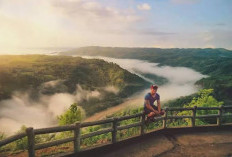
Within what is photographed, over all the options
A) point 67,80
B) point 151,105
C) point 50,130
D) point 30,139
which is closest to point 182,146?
point 151,105

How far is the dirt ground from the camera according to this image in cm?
871

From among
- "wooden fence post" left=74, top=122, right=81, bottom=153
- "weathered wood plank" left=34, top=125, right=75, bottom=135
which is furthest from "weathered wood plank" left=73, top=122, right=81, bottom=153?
"weathered wood plank" left=34, top=125, right=75, bottom=135

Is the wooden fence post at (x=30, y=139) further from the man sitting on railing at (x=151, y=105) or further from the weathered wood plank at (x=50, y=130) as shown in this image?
the man sitting on railing at (x=151, y=105)

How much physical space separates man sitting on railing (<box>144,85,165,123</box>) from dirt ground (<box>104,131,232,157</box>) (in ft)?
3.46

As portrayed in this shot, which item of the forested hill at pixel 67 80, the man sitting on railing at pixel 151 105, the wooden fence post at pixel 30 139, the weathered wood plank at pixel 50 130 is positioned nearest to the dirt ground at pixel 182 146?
the man sitting on railing at pixel 151 105

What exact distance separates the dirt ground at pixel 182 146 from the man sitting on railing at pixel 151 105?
1.05 m

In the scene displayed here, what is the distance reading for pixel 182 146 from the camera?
9531 mm

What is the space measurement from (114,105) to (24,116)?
51556 millimetres

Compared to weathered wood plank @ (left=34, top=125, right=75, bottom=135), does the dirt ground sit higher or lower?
lower

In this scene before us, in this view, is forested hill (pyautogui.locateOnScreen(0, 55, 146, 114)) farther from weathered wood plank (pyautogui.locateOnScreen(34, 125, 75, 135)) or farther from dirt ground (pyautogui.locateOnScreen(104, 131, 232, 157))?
weathered wood plank (pyautogui.locateOnScreen(34, 125, 75, 135))

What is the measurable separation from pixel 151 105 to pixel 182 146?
200 centimetres

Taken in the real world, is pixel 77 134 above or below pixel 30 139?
below

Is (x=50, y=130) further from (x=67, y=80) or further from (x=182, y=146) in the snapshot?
(x=67, y=80)

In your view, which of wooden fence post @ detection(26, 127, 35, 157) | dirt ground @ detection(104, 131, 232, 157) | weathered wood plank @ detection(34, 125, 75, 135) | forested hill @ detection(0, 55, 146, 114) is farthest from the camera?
forested hill @ detection(0, 55, 146, 114)
